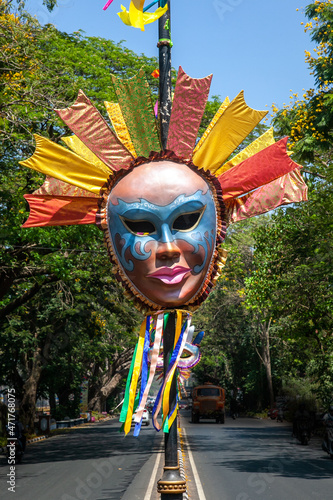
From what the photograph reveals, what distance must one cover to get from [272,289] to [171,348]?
15.9 metres

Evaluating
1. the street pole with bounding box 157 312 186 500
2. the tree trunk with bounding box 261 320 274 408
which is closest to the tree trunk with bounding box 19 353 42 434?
the tree trunk with bounding box 261 320 274 408

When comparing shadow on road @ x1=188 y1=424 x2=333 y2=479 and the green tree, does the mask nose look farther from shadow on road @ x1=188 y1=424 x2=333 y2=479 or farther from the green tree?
shadow on road @ x1=188 y1=424 x2=333 y2=479

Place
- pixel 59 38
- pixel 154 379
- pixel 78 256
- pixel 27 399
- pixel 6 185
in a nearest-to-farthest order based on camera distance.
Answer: pixel 154 379 → pixel 6 185 → pixel 78 256 → pixel 59 38 → pixel 27 399

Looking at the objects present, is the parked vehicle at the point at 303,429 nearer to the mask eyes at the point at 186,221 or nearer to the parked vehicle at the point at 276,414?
the parked vehicle at the point at 276,414

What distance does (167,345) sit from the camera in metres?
4.74

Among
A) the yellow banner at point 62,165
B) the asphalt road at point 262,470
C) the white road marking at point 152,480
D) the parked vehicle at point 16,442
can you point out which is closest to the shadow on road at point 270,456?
the asphalt road at point 262,470

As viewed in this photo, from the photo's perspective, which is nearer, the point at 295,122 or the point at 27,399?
the point at 295,122

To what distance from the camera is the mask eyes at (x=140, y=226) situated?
14.9 ft

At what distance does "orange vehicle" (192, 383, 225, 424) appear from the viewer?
122ft

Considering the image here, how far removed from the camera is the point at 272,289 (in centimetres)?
2027

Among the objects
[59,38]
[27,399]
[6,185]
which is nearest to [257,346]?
[27,399]

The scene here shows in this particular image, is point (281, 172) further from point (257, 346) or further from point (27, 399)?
point (257, 346)

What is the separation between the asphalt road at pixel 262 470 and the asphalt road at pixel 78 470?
5.47 feet

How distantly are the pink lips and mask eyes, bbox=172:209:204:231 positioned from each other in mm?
319
